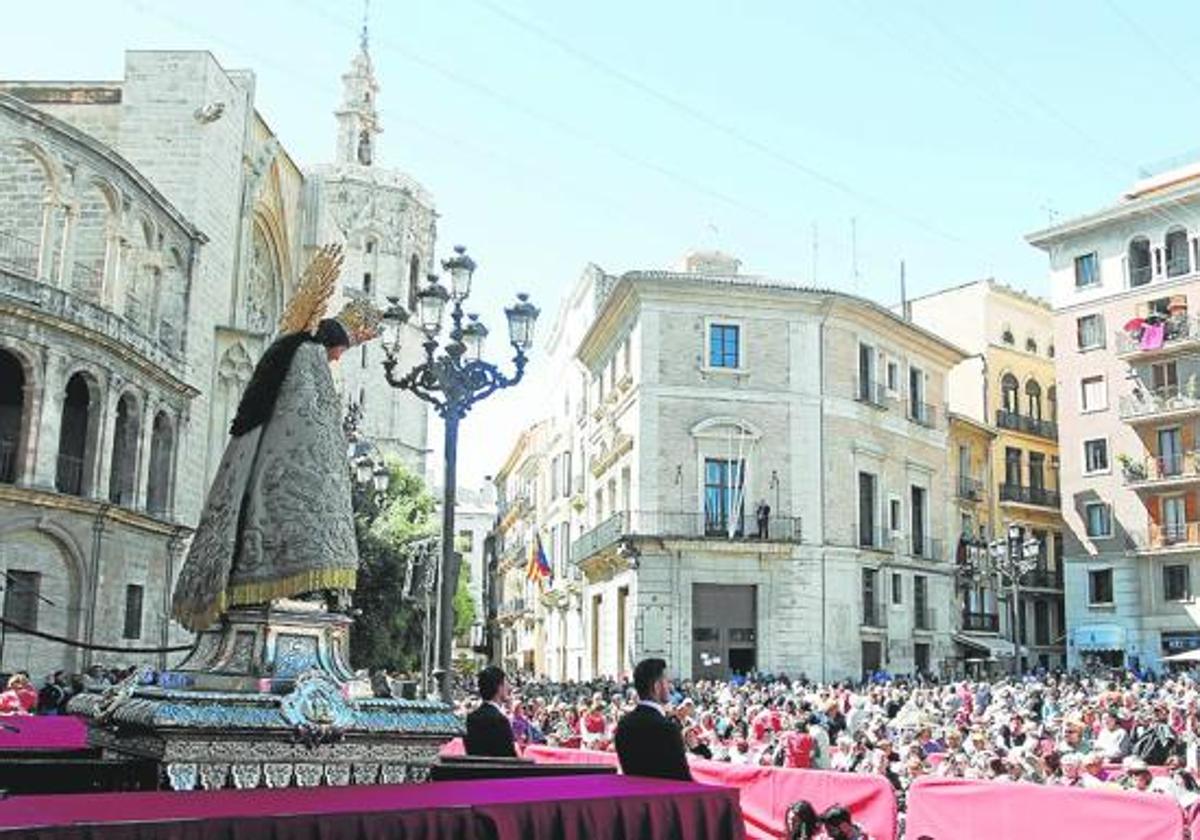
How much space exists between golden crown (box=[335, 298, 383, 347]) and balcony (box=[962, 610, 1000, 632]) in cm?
3900

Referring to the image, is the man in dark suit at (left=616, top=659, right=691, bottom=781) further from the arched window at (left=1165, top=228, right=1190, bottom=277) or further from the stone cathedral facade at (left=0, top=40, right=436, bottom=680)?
the arched window at (left=1165, top=228, right=1190, bottom=277)

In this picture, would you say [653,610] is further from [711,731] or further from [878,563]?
[711,731]

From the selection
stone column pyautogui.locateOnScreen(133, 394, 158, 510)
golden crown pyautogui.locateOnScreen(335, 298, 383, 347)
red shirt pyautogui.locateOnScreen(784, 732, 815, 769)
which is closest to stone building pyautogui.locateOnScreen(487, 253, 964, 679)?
stone column pyautogui.locateOnScreen(133, 394, 158, 510)

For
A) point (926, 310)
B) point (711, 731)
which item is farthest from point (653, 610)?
point (926, 310)

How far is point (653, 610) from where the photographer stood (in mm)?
33781

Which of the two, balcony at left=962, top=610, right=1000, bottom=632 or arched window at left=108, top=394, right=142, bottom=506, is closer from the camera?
arched window at left=108, top=394, right=142, bottom=506

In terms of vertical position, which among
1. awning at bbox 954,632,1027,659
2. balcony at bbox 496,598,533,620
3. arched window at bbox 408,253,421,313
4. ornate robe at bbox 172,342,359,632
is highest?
arched window at bbox 408,253,421,313

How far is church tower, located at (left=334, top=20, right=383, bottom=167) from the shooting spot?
80.6m

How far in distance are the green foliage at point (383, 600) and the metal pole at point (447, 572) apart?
2330 centimetres

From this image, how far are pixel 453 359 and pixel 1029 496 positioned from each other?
4055cm

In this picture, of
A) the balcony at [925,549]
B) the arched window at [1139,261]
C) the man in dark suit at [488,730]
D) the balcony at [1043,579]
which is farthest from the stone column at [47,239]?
the balcony at [1043,579]

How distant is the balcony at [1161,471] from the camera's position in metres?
39.2

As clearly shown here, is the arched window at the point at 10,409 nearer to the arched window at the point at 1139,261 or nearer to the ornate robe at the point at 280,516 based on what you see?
the ornate robe at the point at 280,516

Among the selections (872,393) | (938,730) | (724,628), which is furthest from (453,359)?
(872,393)
